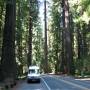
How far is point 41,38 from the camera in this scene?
115 metres

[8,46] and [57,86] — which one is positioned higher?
[8,46]

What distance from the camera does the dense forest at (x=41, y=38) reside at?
128 feet

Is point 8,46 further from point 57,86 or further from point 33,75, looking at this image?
point 33,75

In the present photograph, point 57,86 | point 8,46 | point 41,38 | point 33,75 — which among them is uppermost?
point 41,38

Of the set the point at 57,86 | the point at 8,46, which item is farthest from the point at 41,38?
the point at 57,86

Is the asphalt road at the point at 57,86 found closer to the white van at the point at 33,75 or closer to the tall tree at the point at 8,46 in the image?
the tall tree at the point at 8,46

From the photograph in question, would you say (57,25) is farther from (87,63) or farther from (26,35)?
(87,63)

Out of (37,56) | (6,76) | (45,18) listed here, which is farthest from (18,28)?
(37,56)

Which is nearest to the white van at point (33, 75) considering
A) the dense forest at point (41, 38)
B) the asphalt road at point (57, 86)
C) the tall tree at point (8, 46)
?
the dense forest at point (41, 38)

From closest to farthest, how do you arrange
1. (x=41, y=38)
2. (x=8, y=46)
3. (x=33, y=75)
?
(x=8, y=46), (x=33, y=75), (x=41, y=38)

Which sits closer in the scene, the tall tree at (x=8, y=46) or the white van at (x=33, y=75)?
the tall tree at (x=8, y=46)

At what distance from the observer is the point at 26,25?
261 feet

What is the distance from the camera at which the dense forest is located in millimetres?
39156

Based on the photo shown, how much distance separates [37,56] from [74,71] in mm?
54418
